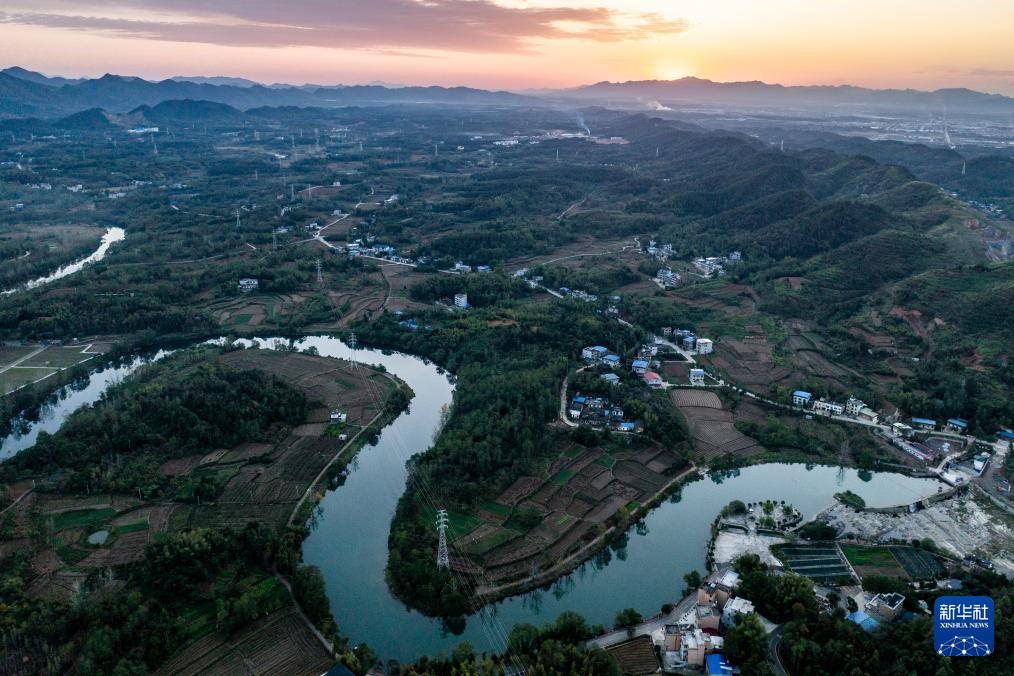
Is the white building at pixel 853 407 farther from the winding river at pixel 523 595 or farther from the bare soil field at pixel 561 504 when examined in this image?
the bare soil field at pixel 561 504

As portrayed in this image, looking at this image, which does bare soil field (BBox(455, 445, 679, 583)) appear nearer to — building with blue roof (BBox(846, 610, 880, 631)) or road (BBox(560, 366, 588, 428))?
road (BBox(560, 366, 588, 428))

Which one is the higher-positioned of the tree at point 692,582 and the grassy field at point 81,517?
the grassy field at point 81,517

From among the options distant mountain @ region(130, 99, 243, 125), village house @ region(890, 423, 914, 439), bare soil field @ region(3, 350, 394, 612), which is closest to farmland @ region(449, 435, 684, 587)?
bare soil field @ region(3, 350, 394, 612)

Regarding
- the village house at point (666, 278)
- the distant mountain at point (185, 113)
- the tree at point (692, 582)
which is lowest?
the tree at point (692, 582)

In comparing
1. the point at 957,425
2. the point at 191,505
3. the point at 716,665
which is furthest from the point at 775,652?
the point at 191,505

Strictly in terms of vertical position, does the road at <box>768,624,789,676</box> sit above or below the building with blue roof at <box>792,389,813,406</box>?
below

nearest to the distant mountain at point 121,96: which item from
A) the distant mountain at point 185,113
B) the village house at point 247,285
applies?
the distant mountain at point 185,113
